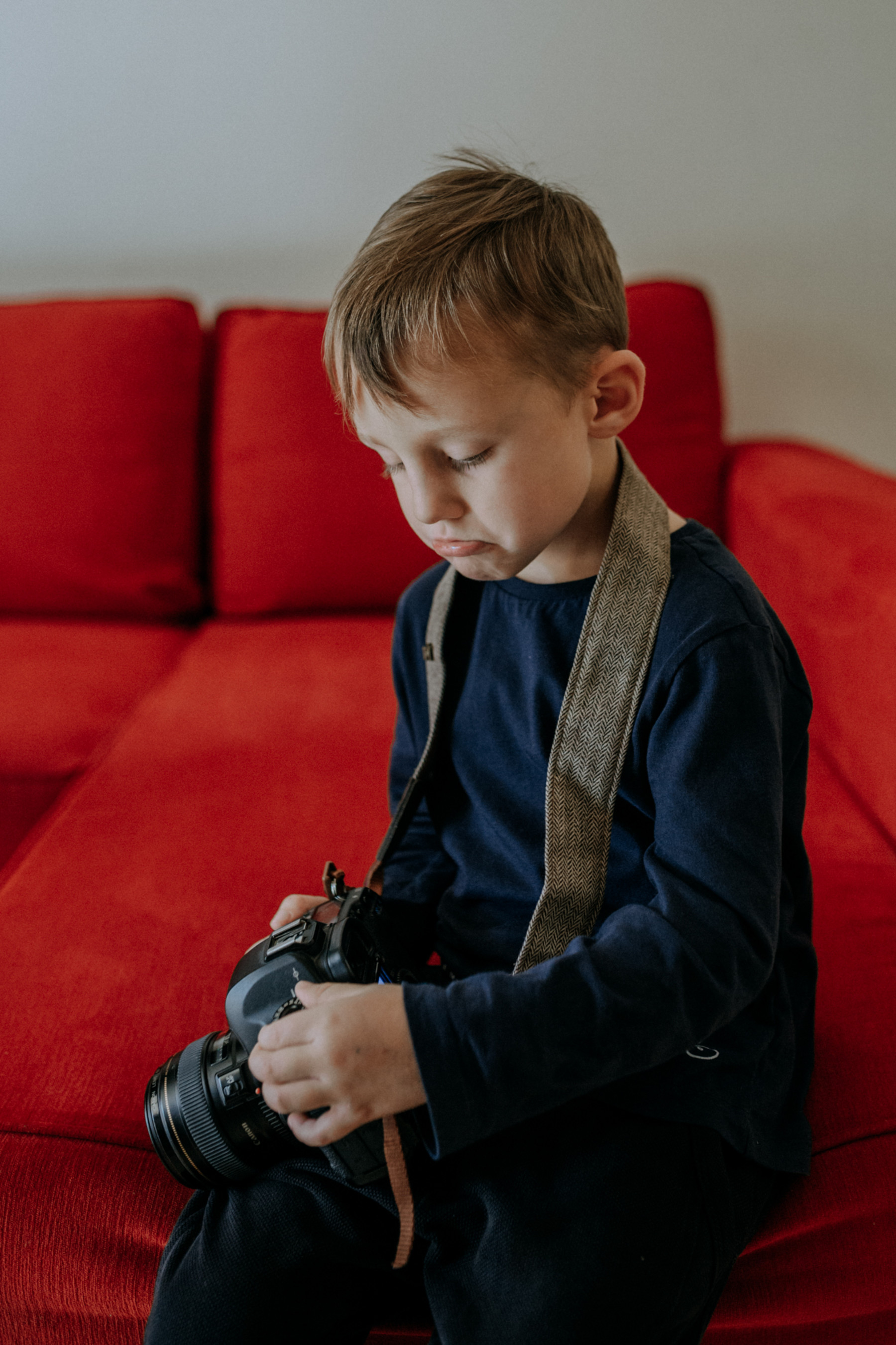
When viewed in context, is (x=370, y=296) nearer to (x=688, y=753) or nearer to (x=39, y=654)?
(x=688, y=753)

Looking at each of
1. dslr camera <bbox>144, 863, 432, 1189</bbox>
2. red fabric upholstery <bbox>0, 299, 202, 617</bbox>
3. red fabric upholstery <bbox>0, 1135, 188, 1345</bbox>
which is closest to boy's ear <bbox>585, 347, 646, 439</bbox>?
dslr camera <bbox>144, 863, 432, 1189</bbox>

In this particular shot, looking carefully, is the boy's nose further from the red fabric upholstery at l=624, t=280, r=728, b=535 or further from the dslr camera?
the red fabric upholstery at l=624, t=280, r=728, b=535

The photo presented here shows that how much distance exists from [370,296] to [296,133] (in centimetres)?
135

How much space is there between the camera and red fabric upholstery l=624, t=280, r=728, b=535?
1.57m

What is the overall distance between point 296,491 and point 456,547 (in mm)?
945

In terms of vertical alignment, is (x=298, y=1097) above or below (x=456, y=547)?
below

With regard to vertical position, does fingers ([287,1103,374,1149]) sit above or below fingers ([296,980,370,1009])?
below

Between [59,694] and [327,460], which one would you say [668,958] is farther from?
[327,460]

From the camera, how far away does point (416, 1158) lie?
2.31ft

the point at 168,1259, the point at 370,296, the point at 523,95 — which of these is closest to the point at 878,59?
the point at 523,95

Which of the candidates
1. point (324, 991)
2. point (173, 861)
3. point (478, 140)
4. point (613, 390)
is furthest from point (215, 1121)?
point (478, 140)

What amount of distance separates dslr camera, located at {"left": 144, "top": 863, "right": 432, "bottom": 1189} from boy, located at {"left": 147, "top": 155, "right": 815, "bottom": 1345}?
0.08 ft

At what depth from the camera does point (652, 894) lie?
29.5 inches

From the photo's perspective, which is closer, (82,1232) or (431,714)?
(82,1232)
